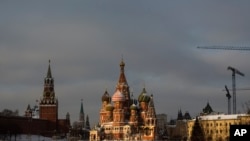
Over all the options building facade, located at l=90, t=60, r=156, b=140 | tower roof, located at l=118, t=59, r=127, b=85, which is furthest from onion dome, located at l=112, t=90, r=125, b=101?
tower roof, located at l=118, t=59, r=127, b=85

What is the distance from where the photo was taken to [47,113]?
159750 mm

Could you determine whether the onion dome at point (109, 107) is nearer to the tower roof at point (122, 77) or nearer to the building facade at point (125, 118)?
the building facade at point (125, 118)

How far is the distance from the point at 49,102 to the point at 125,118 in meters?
39.2

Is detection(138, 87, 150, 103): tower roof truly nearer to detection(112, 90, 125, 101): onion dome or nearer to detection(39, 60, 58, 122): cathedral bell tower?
detection(112, 90, 125, 101): onion dome

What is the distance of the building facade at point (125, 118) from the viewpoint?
12144 cm

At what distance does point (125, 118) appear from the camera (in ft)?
411

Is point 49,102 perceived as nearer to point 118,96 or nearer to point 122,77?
point 122,77

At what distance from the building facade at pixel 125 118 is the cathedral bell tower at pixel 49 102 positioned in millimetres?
29944

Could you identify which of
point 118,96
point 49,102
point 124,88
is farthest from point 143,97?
point 49,102

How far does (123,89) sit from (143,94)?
5802mm

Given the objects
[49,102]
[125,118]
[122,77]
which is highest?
[122,77]

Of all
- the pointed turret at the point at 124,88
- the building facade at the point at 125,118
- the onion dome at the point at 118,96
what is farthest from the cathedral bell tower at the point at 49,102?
the onion dome at the point at 118,96

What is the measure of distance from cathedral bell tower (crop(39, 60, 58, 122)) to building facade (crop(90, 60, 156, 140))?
98.2 ft

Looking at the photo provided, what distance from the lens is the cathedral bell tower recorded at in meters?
156
